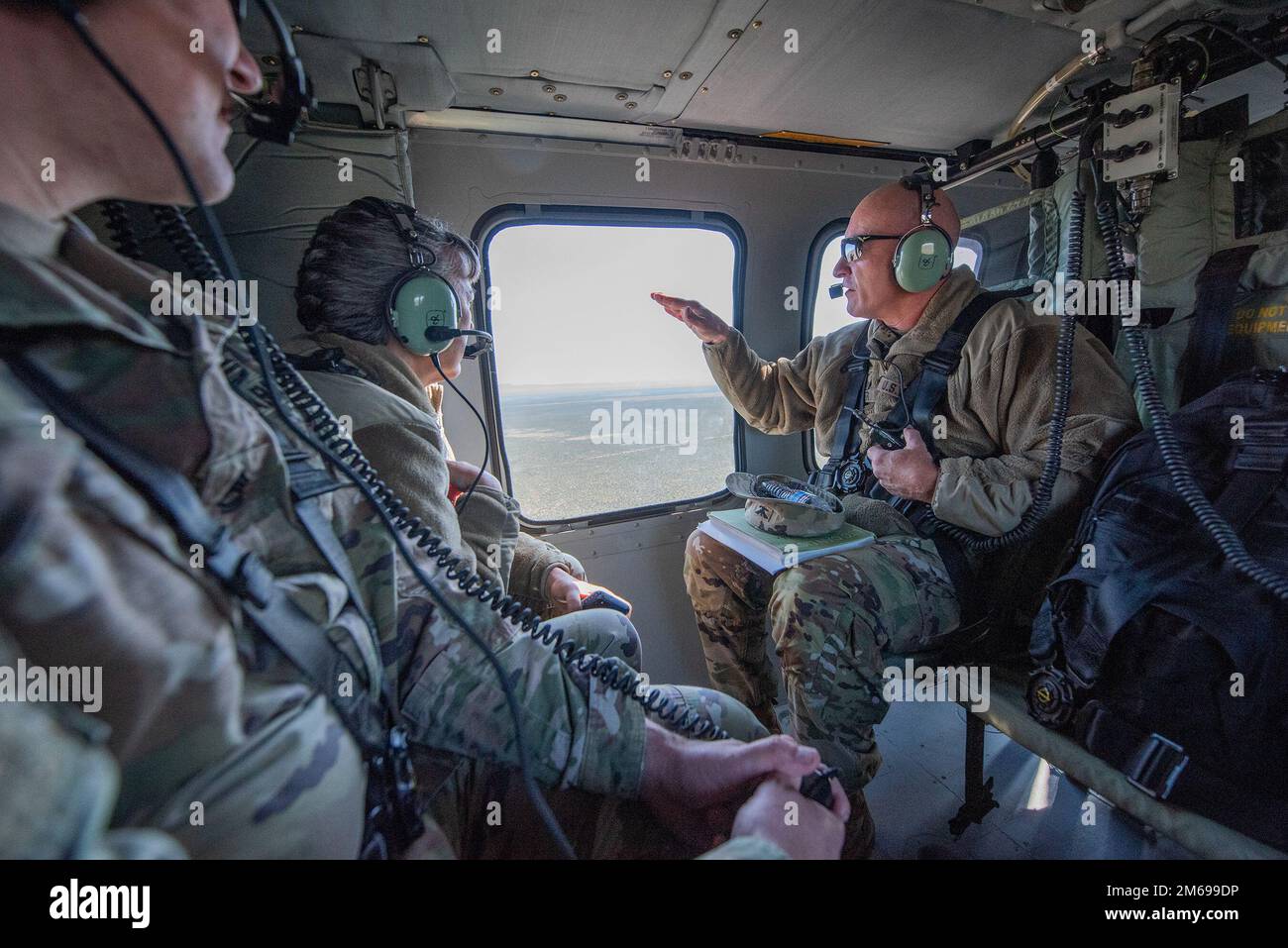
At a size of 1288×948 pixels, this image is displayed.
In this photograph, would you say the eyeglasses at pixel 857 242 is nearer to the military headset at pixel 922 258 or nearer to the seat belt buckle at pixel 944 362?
the military headset at pixel 922 258

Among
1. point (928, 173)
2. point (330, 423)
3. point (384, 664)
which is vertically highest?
point (928, 173)

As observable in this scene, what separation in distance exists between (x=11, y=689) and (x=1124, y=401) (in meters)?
2.41

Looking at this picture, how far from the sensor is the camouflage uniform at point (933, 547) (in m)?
1.63

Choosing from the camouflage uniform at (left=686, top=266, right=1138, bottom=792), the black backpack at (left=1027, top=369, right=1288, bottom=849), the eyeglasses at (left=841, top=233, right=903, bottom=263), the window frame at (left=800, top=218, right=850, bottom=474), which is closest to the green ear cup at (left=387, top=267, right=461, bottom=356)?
the camouflage uniform at (left=686, top=266, right=1138, bottom=792)

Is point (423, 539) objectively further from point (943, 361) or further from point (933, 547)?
point (943, 361)

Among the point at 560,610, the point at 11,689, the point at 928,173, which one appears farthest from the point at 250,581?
the point at 928,173

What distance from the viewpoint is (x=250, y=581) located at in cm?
62

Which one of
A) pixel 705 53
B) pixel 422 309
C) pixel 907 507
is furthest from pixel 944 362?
pixel 422 309

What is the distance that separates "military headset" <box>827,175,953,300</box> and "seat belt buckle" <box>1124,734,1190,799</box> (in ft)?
5.07

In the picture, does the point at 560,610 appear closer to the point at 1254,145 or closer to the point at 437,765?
the point at 437,765

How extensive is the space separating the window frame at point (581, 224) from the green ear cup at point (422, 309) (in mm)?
661

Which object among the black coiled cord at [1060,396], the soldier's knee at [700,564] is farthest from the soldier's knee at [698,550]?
the black coiled cord at [1060,396]

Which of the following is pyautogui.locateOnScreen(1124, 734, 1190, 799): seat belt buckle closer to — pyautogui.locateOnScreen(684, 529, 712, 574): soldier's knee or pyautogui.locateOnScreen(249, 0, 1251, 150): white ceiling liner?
pyautogui.locateOnScreen(684, 529, 712, 574): soldier's knee

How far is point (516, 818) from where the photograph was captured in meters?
0.95
